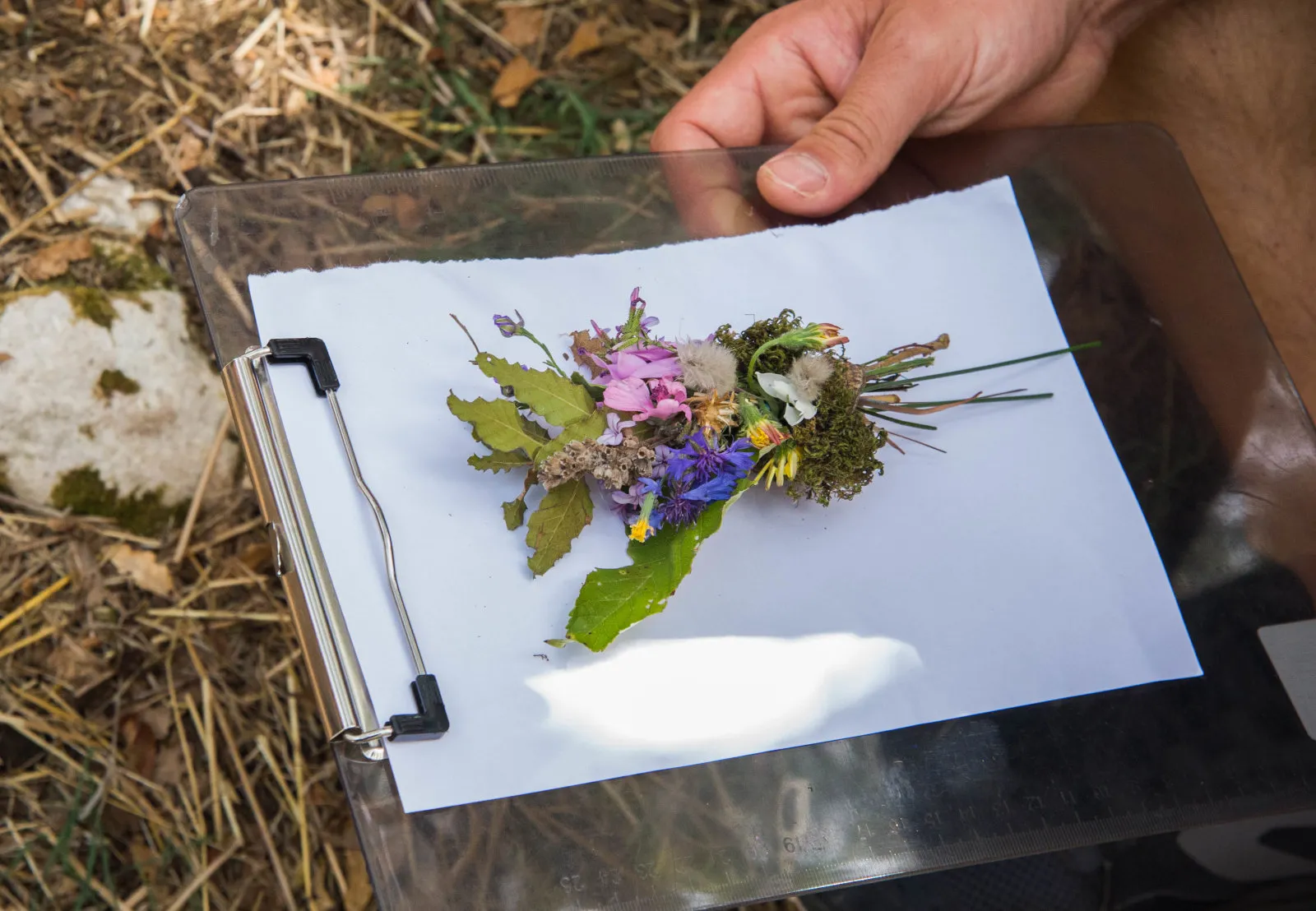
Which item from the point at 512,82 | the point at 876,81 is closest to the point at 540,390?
the point at 876,81

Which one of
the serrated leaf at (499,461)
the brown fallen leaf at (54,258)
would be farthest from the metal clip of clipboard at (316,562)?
the brown fallen leaf at (54,258)

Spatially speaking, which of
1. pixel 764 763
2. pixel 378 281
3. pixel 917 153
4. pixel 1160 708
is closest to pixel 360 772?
pixel 764 763

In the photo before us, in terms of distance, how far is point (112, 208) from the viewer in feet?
5.56

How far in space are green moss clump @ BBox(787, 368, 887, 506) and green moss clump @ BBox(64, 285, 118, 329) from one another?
1.14 metres

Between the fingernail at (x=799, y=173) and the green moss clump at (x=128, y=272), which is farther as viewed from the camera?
the green moss clump at (x=128, y=272)

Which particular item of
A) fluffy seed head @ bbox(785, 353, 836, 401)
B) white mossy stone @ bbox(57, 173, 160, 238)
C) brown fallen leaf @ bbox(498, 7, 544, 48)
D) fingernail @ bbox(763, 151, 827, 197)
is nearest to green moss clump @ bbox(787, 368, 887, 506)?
fluffy seed head @ bbox(785, 353, 836, 401)

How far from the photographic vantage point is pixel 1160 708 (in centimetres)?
117

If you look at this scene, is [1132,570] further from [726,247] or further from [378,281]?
[378,281]

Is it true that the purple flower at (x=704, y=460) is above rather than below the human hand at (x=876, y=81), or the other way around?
below

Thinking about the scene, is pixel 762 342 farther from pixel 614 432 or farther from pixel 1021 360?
pixel 1021 360

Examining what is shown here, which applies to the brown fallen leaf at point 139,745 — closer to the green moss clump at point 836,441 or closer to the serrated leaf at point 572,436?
the serrated leaf at point 572,436

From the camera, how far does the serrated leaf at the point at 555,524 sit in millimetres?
1024

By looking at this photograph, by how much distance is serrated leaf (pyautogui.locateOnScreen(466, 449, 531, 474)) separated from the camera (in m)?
1.03

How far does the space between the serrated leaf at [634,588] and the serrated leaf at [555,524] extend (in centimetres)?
5
